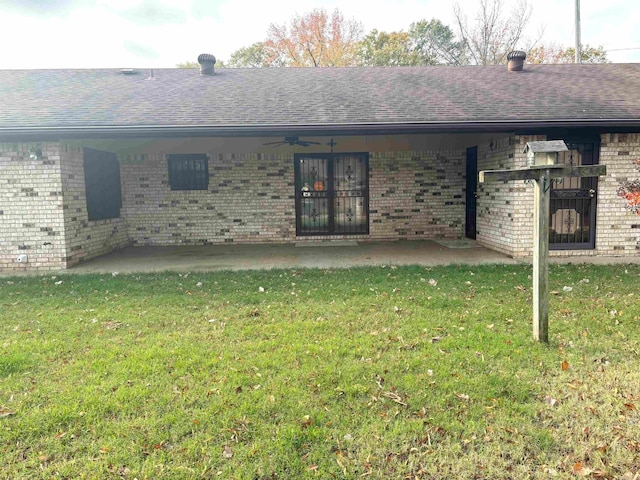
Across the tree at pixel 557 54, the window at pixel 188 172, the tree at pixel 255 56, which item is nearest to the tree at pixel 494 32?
the tree at pixel 557 54

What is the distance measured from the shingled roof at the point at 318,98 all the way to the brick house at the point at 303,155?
0.05m

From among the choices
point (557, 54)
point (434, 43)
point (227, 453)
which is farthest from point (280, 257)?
point (557, 54)

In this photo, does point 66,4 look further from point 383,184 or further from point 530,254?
point 530,254

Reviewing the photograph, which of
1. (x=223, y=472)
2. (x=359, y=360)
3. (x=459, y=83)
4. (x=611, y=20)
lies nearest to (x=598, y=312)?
(x=359, y=360)

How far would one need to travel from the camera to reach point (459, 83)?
992 cm

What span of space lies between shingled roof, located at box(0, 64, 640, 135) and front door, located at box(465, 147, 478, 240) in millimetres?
1502

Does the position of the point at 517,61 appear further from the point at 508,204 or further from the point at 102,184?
the point at 102,184

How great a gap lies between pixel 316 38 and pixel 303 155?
60.3ft

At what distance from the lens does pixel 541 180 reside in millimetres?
3543

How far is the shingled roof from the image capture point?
7.29m

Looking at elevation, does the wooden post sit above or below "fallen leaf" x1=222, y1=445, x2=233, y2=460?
above

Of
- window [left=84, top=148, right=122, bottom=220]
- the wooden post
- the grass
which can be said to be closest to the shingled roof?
window [left=84, top=148, right=122, bottom=220]

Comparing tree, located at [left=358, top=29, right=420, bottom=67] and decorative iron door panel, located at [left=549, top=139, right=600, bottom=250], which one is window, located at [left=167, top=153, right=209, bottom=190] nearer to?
decorative iron door panel, located at [left=549, top=139, right=600, bottom=250]

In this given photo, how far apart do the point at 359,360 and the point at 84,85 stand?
10205mm
